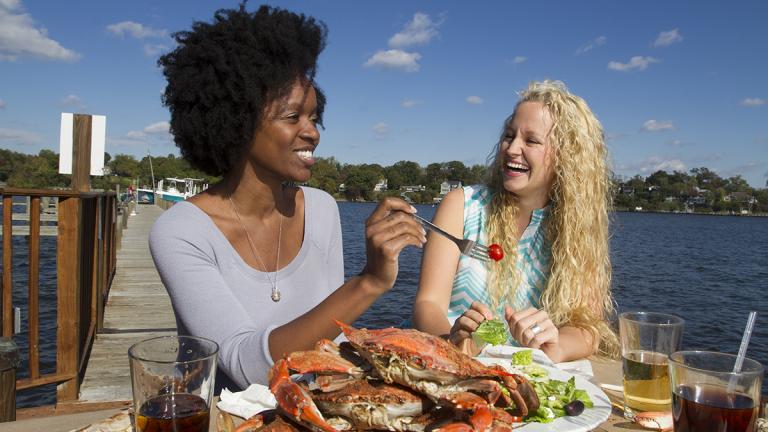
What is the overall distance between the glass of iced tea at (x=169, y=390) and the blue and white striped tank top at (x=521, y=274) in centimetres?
208

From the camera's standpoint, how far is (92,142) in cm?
596

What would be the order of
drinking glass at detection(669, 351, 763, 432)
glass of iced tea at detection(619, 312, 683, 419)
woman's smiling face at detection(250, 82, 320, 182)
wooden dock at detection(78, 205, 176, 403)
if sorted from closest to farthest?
drinking glass at detection(669, 351, 763, 432)
glass of iced tea at detection(619, 312, 683, 419)
woman's smiling face at detection(250, 82, 320, 182)
wooden dock at detection(78, 205, 176, 403)

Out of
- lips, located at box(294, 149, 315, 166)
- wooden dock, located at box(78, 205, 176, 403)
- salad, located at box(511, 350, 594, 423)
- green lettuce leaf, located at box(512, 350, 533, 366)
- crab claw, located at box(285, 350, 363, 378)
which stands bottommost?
wooden dock, located at box(78, 205, 176, 403)

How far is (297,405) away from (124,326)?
7.17 meters

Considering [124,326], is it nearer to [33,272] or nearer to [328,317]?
[33,272]

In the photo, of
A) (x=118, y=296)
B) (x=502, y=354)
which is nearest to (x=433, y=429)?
(x=502, y=354)

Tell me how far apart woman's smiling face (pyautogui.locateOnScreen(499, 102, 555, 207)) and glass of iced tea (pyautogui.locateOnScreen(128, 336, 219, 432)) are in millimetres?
2335

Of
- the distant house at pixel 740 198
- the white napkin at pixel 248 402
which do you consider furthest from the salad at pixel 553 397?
the distant house at pixel 740 198

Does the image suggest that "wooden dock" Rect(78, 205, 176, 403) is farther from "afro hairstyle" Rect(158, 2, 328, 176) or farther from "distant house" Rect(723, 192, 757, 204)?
"distant house" Rect(723, 192, 757, 204)

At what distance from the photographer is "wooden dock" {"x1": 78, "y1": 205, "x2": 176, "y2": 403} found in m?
5.23

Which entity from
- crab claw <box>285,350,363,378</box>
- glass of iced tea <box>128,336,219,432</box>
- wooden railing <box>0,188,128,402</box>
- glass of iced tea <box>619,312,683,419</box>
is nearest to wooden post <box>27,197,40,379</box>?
wooden railing <box>0,188,128,402</box>

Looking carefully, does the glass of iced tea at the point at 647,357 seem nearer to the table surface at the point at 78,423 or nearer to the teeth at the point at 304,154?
the table surface at the point at 78,423

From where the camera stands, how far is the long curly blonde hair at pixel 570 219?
3152 mm

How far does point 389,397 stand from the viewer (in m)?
1.30
